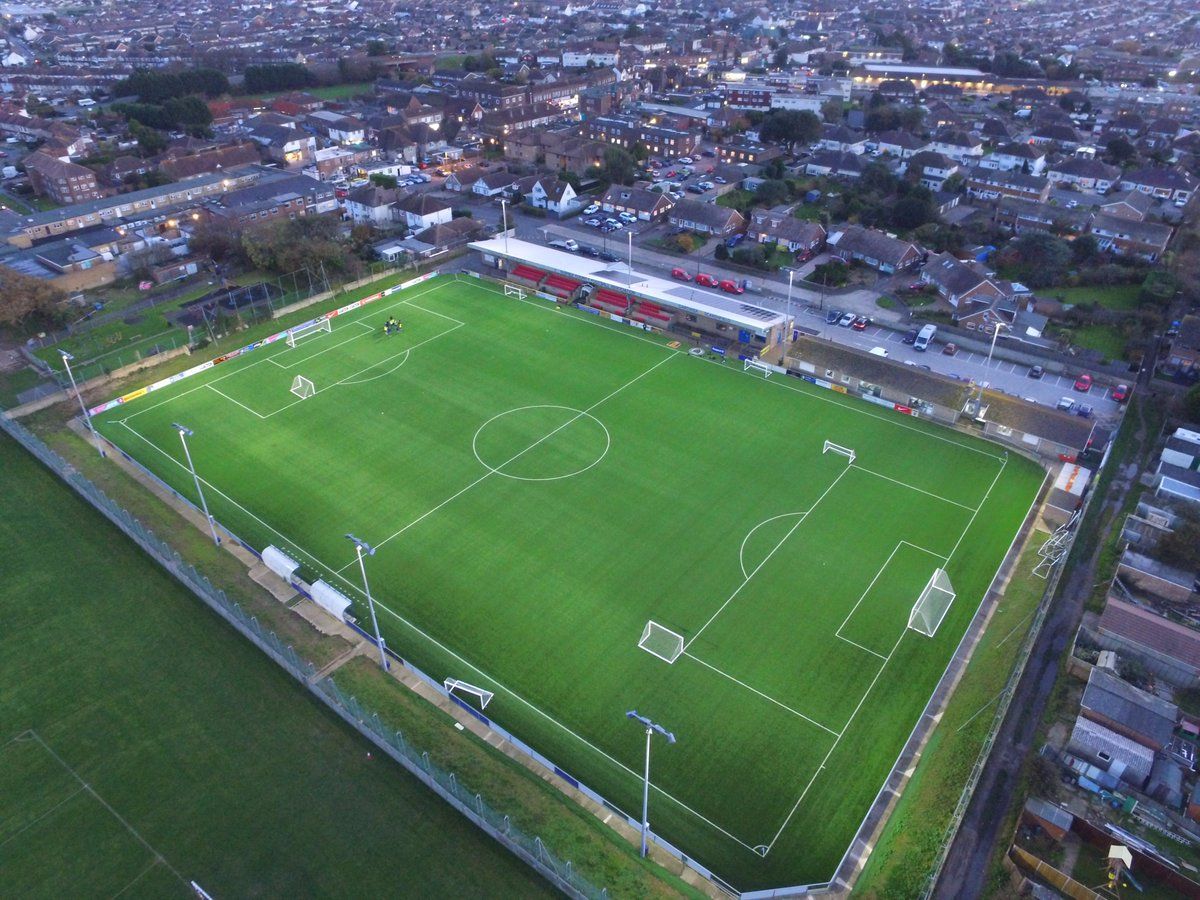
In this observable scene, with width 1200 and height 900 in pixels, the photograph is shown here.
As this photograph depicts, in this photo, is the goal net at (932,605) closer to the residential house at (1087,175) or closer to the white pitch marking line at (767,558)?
the white pitch marking line at (767,558)

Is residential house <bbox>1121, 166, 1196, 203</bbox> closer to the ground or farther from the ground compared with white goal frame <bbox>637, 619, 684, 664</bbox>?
farther from the ground

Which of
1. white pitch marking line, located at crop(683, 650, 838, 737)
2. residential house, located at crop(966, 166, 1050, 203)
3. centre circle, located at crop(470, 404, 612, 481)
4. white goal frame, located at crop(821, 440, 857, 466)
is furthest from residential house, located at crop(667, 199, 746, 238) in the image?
white pitch marking line, located at crop(683, 650, 838, 737)

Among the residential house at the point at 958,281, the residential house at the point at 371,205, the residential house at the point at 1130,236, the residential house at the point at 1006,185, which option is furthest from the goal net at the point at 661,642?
the residential house at the point at 1006,185

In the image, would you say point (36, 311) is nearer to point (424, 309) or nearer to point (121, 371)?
point (121, 371)

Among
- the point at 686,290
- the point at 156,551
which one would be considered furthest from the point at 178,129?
the point at 156,551

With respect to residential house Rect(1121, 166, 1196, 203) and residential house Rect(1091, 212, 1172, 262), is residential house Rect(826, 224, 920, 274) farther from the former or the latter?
residential house Rect(1121, 166, 1196, 203)

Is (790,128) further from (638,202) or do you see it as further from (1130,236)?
(1130,236)
